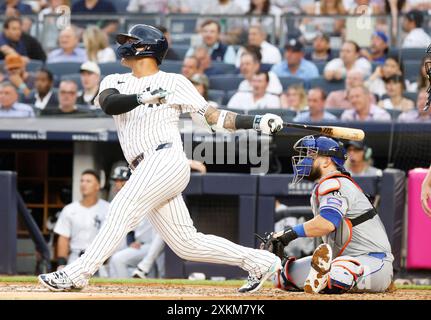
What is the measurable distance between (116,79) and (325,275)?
1591 millimetres

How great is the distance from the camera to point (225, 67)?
447 inches

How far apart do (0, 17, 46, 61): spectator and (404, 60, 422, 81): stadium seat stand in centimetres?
368

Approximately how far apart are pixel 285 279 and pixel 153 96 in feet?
4.97

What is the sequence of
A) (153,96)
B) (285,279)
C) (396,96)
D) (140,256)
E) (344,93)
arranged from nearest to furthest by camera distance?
1. (153,96)
2. (285,279)
3. (140,256)
4. (396,96)
5. (344,93)

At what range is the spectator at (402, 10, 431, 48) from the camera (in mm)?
11156

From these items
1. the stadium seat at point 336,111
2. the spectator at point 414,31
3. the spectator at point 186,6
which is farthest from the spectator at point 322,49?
the spectator at point 186,6

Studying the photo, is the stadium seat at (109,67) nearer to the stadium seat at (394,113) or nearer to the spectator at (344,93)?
the spectator at (344,93)

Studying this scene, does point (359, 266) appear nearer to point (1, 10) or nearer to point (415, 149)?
point (415, 149)

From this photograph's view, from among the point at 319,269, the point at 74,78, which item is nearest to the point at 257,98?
the point at 74,78

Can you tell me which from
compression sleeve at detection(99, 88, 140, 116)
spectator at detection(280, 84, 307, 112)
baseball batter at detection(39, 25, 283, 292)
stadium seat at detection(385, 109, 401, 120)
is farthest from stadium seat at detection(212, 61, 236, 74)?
compression sleeve at detection(99, 88, 140, 116)

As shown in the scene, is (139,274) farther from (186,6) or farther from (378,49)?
(186,6)

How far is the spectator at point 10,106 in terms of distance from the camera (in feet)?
34.5

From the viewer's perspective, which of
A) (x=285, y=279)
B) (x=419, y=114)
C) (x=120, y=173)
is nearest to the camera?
(x=285, y=279)
